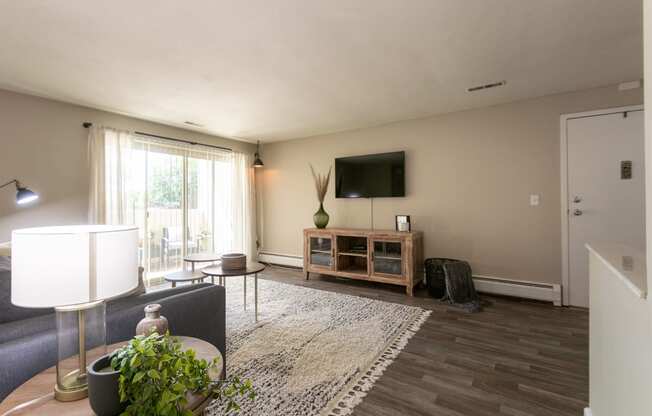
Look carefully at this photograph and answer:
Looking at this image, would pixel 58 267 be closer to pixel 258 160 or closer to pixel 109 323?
pixel 109 323

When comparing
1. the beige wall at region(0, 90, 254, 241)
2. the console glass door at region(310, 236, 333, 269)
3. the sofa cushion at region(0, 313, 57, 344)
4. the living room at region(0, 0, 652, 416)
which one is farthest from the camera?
the console glass door at region(310, 236, 333, 269)

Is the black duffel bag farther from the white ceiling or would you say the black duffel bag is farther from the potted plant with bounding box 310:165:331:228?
the white ceiling

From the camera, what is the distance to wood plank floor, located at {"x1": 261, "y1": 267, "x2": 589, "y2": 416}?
5.35 ft

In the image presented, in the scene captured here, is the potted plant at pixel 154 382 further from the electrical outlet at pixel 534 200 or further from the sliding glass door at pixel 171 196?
the electrical outlet at pixel 534 200

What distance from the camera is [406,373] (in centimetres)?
195

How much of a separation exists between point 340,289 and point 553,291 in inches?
93.1

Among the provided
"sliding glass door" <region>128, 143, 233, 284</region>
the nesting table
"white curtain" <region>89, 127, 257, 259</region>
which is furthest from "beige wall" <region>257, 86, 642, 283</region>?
the nesting table

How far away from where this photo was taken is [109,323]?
1.30 metres

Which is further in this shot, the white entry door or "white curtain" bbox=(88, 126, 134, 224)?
"white curtain" bbox=(88, 126, 134, 224)

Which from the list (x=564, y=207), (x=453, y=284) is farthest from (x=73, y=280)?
(x=564, y=207)

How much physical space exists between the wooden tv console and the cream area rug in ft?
1.72

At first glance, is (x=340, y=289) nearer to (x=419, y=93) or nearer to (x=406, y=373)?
(x=406, y=373)

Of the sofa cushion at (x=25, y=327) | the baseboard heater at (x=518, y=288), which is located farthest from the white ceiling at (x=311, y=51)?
the baseboard heater at (x=518, y=288)

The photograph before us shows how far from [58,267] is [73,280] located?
54 millimetres
